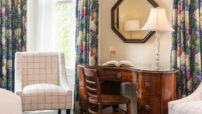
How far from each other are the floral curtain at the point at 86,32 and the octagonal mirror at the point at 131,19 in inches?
11.6

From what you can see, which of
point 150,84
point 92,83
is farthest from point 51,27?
point 150,84

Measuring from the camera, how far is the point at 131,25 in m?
4.25

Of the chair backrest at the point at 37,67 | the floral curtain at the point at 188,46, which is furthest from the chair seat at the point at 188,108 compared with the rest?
the chair backrest at the point at 37,67

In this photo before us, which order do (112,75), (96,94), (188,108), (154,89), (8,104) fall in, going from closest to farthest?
(8,104), (188,108), (154,89), (96,94), (112,75)

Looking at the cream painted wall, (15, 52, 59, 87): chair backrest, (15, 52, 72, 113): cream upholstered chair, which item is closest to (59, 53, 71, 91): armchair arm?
(15, 52, 72, 113): cream upholstered chair

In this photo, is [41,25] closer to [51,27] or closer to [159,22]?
[51,27]

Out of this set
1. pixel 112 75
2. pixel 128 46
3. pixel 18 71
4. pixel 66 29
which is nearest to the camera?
pixel 112 75

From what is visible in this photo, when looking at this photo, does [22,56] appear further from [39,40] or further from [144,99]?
[144,99]

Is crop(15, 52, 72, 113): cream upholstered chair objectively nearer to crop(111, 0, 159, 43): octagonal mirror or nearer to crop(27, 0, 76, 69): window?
crop(27, 0, 76, 69): window

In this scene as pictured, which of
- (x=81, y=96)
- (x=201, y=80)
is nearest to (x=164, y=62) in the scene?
(x=201, y=80)

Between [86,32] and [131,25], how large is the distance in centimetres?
69

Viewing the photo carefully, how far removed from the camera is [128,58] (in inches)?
173

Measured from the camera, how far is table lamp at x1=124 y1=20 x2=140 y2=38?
4.18m

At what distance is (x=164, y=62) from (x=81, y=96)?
4.03ft
